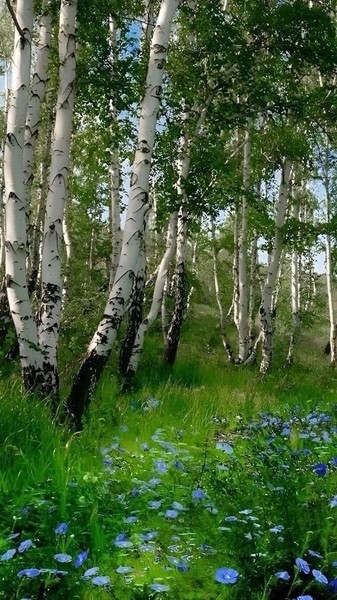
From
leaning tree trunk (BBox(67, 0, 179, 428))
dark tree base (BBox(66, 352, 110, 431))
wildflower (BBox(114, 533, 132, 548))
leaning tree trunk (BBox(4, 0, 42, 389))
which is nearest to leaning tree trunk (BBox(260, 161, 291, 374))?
leaning tree trunk (BBox(67, 0, 179, 428))

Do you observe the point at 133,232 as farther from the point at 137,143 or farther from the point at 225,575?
the point at 225,575

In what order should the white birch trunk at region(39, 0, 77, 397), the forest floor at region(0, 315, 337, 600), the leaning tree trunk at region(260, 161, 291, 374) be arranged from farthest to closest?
the leaning tree trunk at region(260, 161, 291, 374) < the white birch trunk at region(39, 0, 77, 397) < the forest floor at region(0, 315, 337, 600)

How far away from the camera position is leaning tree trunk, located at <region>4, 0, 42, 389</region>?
5531mm

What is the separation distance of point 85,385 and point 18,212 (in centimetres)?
194

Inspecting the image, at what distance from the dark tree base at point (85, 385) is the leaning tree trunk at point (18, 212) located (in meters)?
0.49

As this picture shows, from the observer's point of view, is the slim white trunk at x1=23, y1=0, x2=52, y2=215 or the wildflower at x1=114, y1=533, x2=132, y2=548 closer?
the wildflower at x1=114, y1=533, x2=132, y2=548

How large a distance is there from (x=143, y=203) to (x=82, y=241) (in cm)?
2050

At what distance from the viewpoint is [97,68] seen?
8.03 metres

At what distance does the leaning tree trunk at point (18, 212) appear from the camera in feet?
18.1

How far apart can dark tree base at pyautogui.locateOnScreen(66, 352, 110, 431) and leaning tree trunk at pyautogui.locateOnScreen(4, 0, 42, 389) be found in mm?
488

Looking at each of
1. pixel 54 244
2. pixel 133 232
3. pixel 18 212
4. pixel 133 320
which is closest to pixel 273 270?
pixel 133 320

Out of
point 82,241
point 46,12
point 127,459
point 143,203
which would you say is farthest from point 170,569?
point 82,241

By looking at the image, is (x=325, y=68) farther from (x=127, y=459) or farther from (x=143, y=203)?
(x=127, y=459)

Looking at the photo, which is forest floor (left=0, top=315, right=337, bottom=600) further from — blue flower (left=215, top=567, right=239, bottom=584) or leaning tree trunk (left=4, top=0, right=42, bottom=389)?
leaning tree trunk (left=4, top=0, right=42, bottom=389)
